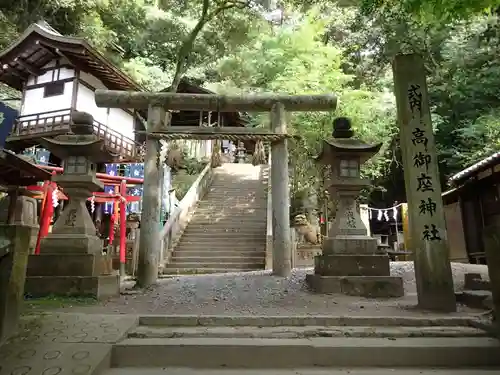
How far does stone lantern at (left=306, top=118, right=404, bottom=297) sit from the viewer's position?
6.75 meters

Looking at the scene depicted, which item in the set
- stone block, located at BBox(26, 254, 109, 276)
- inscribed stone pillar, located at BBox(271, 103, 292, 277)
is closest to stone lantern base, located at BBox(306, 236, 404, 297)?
inscribed stone pillar, located at BBox(271, 103, 292, 277)

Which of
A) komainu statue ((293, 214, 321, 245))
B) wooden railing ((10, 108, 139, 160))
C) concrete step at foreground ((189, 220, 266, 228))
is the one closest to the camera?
concrete step at foreground ((189, 220, 266, 228))

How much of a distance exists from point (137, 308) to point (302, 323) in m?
2.72

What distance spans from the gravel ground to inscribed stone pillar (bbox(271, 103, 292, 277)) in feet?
1.37

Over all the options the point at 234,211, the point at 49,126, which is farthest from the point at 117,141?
the point at 234,211

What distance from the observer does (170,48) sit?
79.3ft

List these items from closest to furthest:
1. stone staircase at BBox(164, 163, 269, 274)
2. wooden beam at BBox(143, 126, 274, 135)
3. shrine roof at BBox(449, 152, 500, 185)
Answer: wooden beam at BBox(143, 126, 274, 135) → shrine roof at BBox(449, 152, 500, 185) → stone staircase at BBox(164, 163, 269, 274)

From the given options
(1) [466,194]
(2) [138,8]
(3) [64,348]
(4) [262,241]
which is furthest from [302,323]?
(2) [138,8]

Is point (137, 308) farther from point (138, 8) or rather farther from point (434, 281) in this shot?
point (138, 8)

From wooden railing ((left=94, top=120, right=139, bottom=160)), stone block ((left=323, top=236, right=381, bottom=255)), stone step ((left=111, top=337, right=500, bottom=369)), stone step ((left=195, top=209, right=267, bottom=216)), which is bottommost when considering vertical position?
stone step ((left=111, top=337, right=500, bottom=369))

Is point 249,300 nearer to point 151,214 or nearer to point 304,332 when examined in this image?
point 304,332

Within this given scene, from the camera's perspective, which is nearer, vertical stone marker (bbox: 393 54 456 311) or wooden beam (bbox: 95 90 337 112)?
vertical stone marker (bbox: 393 54 456 311)

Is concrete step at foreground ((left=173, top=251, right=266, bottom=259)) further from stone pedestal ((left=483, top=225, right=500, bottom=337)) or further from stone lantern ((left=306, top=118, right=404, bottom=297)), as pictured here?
stone pedestal ((left=483, top=225, right=500, bottom=337))

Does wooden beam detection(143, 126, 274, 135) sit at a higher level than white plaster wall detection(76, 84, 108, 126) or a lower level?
lower
